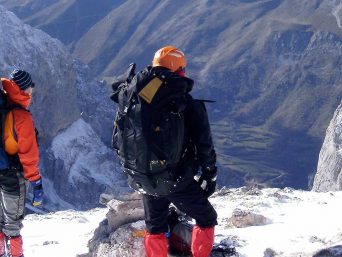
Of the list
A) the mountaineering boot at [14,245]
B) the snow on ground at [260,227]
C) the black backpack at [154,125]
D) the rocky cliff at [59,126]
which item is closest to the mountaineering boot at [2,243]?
the mountaineering boot at [14,245]

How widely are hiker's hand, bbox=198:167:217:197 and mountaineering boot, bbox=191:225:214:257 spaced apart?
474 millimetres

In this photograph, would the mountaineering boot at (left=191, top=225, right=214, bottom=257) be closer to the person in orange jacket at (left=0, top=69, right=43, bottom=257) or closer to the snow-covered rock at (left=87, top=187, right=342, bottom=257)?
the snow-covered rock at (left=87, top=187, right=342, bottom=257)

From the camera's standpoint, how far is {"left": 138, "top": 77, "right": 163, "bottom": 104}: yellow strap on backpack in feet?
21.9

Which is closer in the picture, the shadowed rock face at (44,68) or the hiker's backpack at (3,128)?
the hiker's backpack at (3,128)

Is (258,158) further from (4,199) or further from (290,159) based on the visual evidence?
(4,199)

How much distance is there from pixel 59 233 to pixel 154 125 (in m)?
8.33

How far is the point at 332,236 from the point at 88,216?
952 cm

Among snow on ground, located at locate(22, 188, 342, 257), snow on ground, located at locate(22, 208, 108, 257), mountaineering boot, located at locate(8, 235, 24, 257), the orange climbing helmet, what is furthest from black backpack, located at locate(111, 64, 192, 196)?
snow on ground, located at locate(22, 208, 108, 257)

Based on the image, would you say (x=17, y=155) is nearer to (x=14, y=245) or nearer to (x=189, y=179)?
(x=14, y=245)

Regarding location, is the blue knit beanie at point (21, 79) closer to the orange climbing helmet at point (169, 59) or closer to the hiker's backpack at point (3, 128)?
the hiker's backpack at point (3, 128)

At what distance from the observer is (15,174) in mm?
8195

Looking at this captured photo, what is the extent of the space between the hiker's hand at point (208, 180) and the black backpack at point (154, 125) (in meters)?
0.43

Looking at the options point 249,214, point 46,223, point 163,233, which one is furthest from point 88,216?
point 163,233

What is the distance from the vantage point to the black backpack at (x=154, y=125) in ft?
22.0
